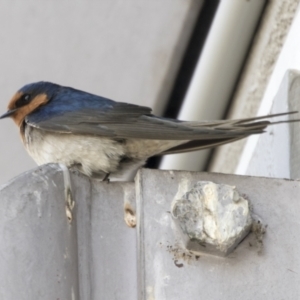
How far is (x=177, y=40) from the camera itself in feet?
6.14

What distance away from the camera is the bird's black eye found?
2.07 m

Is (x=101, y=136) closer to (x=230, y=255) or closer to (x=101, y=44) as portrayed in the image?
(x=101, y=44)

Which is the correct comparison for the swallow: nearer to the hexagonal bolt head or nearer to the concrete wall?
the concrete wall

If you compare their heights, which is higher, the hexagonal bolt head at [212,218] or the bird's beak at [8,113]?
the hexagonal bolt head at [212,218]

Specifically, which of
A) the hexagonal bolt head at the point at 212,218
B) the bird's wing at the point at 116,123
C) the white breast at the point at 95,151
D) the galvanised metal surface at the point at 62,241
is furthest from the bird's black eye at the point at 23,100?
the hexagonal bolt head at the point at 212,218

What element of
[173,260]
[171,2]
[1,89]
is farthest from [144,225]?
[1,89]

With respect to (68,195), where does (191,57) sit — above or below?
above

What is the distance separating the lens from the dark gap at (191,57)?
184 cm

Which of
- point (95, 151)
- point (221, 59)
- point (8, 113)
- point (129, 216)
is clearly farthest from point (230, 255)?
point (8, 113)

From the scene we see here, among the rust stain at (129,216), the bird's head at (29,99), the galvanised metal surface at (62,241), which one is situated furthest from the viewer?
the bird's head at (29,99)

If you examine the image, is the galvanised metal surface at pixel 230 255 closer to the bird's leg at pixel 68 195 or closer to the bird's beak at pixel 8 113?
the bird's leg at pixel 68 195

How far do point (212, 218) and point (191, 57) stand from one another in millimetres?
899

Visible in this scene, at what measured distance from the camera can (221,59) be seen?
1920mm

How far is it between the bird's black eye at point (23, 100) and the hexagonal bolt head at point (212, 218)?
3.41 feet
